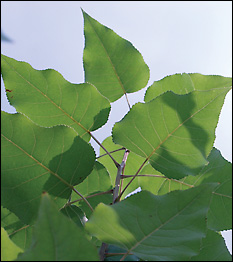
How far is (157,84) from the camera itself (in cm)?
93

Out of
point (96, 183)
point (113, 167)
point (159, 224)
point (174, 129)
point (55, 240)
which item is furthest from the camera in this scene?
point (113, 167)

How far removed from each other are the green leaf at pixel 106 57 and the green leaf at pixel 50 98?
0.14 meters

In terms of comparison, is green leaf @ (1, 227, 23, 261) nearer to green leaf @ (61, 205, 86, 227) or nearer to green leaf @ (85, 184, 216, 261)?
green leaf @ (85, 184, 216, 261)

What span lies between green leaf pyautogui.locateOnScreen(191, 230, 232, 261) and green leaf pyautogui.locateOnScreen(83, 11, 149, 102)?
51 cm

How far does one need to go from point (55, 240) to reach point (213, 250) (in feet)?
1.19

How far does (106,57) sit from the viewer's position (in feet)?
3.20

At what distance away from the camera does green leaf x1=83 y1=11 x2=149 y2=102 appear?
96cm

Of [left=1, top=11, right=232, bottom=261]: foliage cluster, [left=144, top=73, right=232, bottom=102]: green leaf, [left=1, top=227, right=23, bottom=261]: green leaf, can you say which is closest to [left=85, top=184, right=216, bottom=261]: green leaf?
[left=1, top=11, right=232, bottom=261]: foliage cluster

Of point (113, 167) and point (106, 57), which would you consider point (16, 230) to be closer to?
point (113, 167)

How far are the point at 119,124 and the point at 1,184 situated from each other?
0.27m

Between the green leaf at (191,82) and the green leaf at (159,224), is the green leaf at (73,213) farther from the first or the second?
the green leaf at (191,82)

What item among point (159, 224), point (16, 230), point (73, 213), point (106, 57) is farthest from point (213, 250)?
point (106, 57)

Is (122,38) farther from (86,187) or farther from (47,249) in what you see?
(47,249)

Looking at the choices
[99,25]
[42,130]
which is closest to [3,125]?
[42,130]
